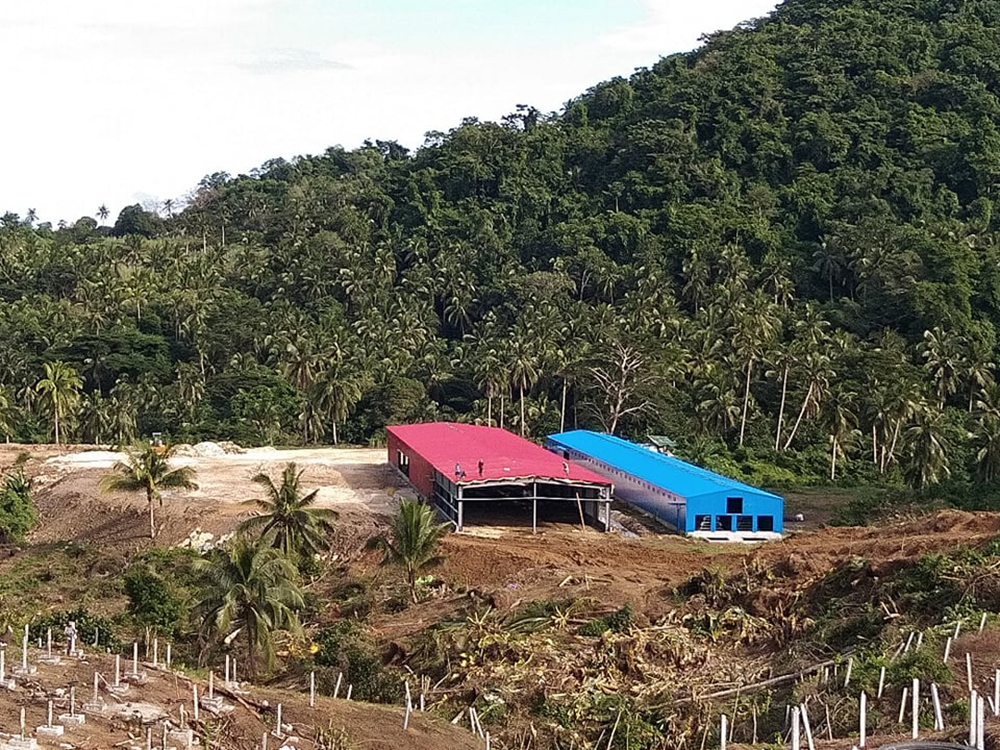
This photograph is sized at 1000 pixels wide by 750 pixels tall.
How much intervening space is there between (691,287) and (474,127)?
47851 millimetres

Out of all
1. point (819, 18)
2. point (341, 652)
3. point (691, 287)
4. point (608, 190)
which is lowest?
point (341, 652)

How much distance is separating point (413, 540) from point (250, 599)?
806 cm

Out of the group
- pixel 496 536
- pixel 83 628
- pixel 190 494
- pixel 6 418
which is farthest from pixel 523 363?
pixel 83 628

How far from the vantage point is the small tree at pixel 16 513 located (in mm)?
47688

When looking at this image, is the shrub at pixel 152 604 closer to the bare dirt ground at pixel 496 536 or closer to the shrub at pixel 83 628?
the shrub at pixel 83 628

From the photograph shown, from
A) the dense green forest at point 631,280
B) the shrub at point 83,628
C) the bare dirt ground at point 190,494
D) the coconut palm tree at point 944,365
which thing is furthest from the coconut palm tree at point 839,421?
the shrub at point 83,628

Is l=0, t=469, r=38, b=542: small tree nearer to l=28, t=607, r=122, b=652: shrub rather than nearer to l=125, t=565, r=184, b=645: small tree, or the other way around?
l=125, t=565, r=184, b=645: small tree

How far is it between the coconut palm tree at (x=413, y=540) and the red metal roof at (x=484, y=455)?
6.60 metres

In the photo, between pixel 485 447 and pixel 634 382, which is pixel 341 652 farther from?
pixel 634 382

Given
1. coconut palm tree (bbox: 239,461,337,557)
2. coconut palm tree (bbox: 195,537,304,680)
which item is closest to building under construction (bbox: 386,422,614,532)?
coconut palm tree (bbox: 239,461,337,557)

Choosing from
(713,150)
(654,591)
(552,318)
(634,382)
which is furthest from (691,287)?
(654,591)

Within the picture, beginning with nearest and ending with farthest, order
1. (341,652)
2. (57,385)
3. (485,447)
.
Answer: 1. (341,652)
2. (485,447)
3. (57,385)

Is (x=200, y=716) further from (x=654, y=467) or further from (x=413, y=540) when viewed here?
(x=654, y=467)

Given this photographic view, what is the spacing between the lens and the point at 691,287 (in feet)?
309
